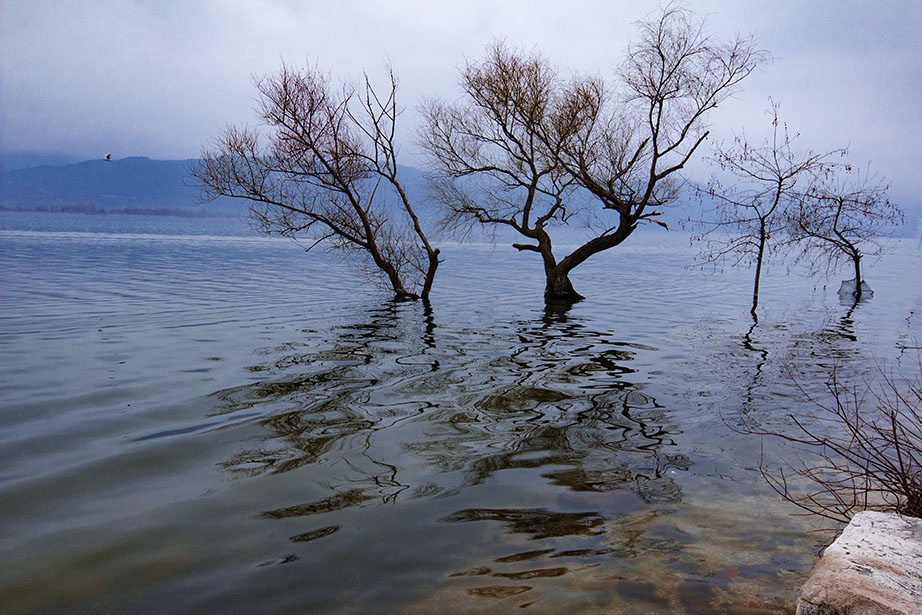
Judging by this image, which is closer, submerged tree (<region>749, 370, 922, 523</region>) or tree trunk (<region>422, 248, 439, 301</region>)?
submerged tree (<region>749, 370, 922, 523</region>)

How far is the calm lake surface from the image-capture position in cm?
461

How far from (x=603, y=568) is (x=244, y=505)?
349cm

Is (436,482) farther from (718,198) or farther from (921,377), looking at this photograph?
(718,198)

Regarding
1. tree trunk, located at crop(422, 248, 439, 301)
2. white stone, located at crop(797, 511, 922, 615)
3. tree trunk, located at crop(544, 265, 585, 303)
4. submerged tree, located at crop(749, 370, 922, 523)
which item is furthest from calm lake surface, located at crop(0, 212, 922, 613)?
tree trunk, located at crop(544, 265, 585, 303)

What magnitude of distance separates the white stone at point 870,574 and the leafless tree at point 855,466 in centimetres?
31

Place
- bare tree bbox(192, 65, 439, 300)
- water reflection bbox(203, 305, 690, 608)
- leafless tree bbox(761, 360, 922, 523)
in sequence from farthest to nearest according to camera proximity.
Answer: bare tree bbox(192, 65, 439, 300), water reflection bbox(203, 305, 690, 608), leafless tree bbox(761, 360, 922, 523)

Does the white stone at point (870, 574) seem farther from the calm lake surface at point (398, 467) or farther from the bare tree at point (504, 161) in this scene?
the bare tree at point (504, 161)

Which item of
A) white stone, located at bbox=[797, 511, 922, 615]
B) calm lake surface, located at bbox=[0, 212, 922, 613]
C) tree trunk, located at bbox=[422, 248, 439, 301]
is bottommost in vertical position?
calm lake surface, located at bbox=[0, 212, 922, 613]

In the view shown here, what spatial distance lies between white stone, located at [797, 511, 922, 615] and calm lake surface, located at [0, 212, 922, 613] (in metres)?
0.78

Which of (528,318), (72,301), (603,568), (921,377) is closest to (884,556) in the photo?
(603,568)

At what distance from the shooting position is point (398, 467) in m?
7.02

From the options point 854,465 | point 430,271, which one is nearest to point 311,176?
point 430,271

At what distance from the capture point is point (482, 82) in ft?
72.0

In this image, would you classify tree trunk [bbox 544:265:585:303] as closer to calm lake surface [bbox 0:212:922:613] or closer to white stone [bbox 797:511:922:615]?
calm lake surface [bbox 0:212:922:613]
